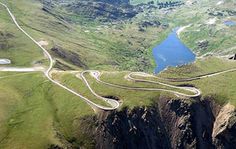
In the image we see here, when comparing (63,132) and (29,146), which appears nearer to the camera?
(29,146)

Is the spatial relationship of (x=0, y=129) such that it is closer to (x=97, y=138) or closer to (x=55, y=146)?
(x=55, y=146)

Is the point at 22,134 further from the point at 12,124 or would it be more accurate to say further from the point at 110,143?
the point at 110,143

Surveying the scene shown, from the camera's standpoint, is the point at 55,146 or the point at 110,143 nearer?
the point at 55,146

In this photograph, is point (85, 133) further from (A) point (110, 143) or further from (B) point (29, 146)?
(B) point (29, 146)

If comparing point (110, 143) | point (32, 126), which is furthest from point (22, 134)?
point (110, 143)

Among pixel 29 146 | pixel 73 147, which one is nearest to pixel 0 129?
pixel 29 146

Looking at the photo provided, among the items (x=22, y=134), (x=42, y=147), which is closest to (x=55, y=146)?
(x=42, y=147)

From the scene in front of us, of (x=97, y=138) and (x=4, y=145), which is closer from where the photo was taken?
Answer: (x=4, y=145)
